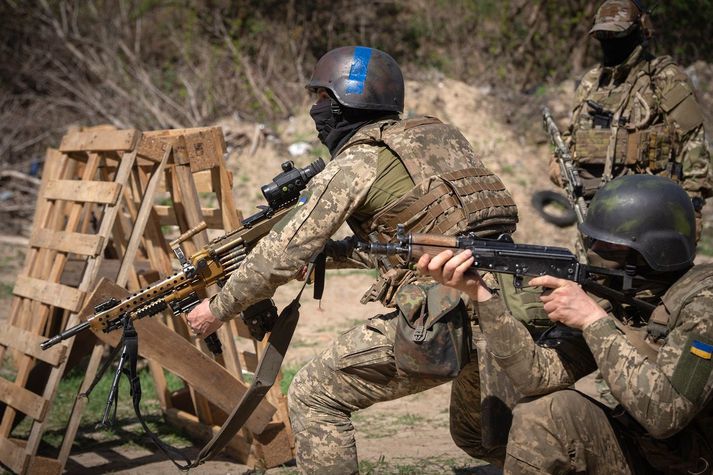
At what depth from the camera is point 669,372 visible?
287 centimetres

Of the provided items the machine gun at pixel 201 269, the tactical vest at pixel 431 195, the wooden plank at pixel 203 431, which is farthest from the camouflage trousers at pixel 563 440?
the wooden plank at pixel 203 431

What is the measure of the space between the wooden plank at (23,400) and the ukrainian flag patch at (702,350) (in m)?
3.30

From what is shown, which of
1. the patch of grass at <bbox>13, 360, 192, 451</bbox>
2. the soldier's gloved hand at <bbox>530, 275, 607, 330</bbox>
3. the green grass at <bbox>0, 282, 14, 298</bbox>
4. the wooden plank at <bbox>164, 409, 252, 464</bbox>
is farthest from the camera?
the green grass at <bbox>0, 282, 14, 298</bbox>

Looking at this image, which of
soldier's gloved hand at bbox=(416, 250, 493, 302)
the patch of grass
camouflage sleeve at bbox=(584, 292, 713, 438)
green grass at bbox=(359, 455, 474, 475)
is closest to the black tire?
the patch of grass

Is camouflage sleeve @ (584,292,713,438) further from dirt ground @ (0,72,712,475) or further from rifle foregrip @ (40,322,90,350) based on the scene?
rifle foregrip @ (40,322,90,350)

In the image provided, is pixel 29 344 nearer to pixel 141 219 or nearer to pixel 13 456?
pixel 13 456

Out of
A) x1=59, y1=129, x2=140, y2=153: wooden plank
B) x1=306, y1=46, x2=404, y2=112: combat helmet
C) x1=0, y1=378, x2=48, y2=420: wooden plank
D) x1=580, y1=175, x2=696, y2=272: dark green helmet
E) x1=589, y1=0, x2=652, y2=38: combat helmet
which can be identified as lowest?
x1=0, y1=378, x2=48, y2=420: wooden plank

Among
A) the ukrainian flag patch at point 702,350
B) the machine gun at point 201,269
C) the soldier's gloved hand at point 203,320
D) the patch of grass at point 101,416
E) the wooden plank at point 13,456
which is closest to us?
the ukrainian flag patch at point 702,350

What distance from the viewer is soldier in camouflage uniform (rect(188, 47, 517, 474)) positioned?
343 cm

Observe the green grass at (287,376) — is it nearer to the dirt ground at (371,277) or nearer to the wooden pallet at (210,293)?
the dirt ground at (371,277)

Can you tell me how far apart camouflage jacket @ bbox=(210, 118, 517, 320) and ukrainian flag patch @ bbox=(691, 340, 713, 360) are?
107 centimetres

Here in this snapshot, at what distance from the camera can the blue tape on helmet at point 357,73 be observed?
152 inches

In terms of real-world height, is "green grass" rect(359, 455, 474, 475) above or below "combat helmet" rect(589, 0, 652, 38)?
below

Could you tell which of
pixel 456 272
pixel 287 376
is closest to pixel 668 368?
pixel 456 272
